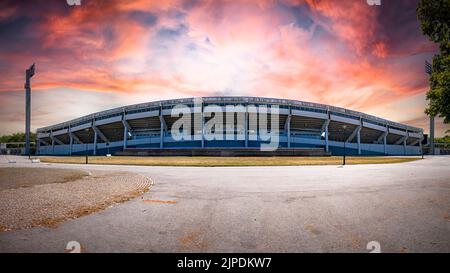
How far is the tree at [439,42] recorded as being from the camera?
12195 millimetres

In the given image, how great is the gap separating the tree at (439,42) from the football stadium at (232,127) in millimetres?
26892

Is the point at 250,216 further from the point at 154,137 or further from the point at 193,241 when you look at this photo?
the point at 154,137

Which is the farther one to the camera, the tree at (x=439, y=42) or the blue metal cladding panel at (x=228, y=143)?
the blue metal cladding panel at (x=228, y=143)

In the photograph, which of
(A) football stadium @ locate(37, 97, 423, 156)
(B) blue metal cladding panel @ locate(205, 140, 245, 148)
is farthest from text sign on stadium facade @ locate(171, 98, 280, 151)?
(B) blue metal cladding panel @ locate(205, 140, 245, 148)

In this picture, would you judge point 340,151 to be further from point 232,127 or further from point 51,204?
point 51,204

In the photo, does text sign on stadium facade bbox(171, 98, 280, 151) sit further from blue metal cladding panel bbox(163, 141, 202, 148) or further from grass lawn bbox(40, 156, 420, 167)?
grass lawn bbox(40, 156, 420, 167)

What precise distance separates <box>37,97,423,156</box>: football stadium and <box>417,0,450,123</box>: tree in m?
26.9

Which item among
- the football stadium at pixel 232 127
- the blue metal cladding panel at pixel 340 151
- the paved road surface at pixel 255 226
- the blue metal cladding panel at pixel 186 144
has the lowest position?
the blue metal cladding panel at pixel 340 151

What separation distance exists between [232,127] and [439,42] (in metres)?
41.3

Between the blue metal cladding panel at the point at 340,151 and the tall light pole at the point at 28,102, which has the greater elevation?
the tall light pole at the point at 28,102

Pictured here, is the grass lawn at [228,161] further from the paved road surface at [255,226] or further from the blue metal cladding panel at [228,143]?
the blue metal cladding panel at [228,143]

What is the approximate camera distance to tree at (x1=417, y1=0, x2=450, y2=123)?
12195mm

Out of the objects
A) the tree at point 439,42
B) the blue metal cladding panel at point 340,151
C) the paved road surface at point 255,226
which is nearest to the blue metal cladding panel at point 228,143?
the blue metal cladding panel at point 340,151

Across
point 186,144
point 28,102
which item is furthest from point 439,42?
point 28,102
